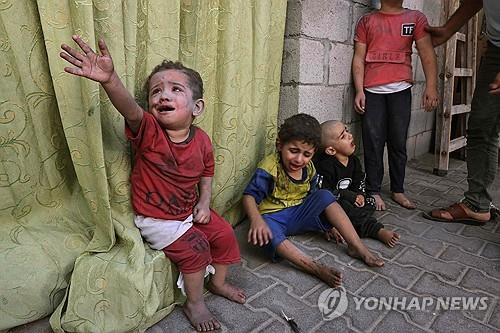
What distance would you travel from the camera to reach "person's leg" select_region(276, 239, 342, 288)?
73.2 inches

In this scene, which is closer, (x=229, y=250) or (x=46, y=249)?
(x=46, y=249)

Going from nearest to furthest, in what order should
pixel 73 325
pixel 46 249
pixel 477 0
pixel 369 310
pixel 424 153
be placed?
pixel 73 325
pixel 46 249
pixel 369 310
pixel 477 0
pixel 424 153


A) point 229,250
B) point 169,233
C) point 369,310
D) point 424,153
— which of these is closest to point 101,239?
point 169,233

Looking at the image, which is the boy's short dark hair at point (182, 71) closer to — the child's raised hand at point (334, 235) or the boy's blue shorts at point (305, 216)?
the boy's blue shorts at point (305, 216)

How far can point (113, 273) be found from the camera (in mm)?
1523

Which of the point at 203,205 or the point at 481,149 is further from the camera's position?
the point at 481,149

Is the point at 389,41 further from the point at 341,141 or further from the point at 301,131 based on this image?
the point at 301,131

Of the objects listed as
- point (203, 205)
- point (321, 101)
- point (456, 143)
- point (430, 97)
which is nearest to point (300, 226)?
point (203, 205)

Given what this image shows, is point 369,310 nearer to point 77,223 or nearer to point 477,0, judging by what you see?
point 77,223

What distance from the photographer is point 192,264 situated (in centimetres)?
163

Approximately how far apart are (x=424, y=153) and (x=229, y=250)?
385 centimetres

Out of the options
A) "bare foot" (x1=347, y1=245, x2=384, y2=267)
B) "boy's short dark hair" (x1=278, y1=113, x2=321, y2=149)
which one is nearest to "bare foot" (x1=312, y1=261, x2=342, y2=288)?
"bare foot" (x1=347, y1=245, x2=384, y2=267)

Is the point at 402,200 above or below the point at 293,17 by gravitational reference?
below

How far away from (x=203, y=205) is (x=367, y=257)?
3.23 ft
